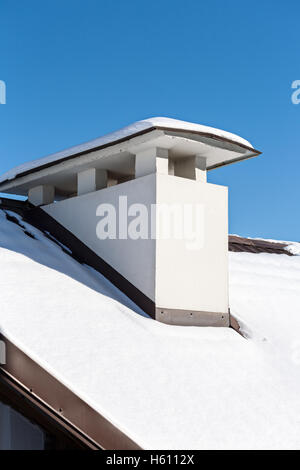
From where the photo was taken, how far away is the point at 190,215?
341 inches

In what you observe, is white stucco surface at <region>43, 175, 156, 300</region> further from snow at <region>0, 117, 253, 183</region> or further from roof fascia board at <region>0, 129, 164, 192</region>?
snow at <region>0, 117, 253, 183</region>

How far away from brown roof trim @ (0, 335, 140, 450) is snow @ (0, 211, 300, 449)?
8cm

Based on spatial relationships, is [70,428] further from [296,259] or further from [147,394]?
[296,259]

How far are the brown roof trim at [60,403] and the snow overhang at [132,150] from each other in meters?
3.98

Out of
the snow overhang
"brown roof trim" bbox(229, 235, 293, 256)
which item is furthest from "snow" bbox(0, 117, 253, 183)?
"brown roof trim" bbox(229, 235, 293, 256)

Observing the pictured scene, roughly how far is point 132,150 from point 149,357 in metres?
3.38

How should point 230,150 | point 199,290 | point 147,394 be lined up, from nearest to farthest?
point 147,394 → point 199,290 → point 230,150

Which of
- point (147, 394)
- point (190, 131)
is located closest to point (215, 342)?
point (147, 394)

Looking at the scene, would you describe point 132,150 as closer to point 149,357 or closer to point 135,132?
point 135,132

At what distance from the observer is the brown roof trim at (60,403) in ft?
16.7

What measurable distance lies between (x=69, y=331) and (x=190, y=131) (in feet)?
11.4

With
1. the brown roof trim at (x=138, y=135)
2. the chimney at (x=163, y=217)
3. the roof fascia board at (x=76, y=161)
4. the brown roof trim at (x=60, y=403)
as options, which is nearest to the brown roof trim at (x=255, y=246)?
the brown roof trim at (x=138, y=135)

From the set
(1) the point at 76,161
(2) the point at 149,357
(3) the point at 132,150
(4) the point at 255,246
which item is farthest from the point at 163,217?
(4) the point at 255,246

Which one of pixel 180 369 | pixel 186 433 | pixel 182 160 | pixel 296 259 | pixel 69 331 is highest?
pixel 182 160
